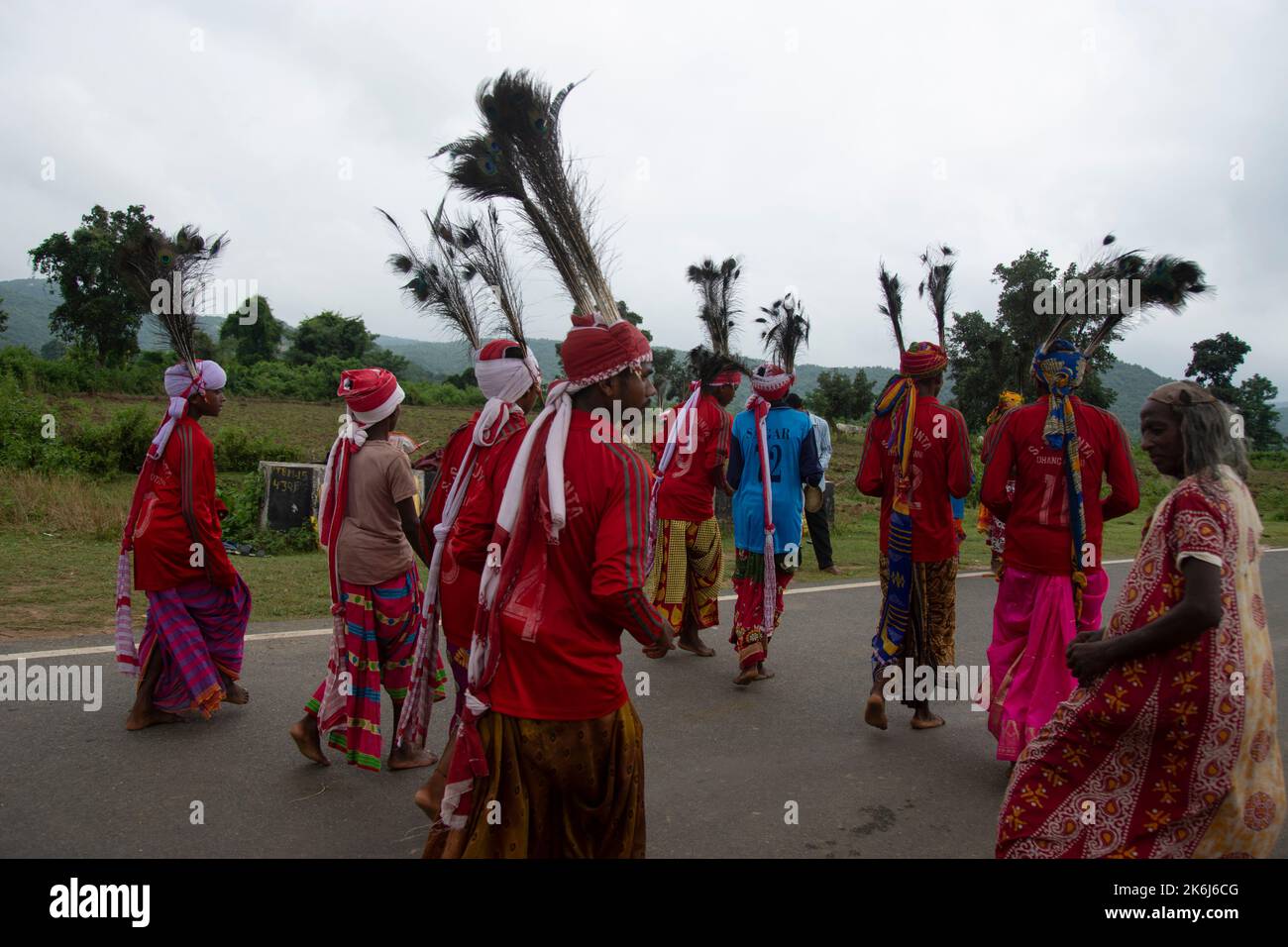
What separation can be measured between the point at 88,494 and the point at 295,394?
23.2 metres

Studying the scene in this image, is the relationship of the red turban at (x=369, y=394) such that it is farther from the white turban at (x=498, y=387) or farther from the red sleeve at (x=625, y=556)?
the red sleeve at (x=625, y=556)

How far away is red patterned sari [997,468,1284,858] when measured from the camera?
8.93 ft

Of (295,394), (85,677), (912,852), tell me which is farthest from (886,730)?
(295,394)

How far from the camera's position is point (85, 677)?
5410 millimetres

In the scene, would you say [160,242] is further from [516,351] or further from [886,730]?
[886,730]

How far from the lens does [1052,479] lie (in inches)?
179

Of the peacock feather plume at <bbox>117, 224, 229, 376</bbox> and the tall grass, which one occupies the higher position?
the peacock feather plume at <bbox>117, 224, 229, 376</bbox>

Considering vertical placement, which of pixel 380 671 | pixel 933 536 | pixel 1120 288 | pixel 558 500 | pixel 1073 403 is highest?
pixel 1120 288

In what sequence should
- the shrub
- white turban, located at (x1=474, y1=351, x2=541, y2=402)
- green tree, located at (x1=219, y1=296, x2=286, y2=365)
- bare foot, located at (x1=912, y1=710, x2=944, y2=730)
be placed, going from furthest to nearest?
1. green tree, located at (x1=219, y1=296, x2=286, y2=365)
2. the shrub
3. bare foot, located at (x1=912, y1=710, x2=944, y2=730)
4. white turban, located at (x1=474, y1=351, x2=541, y2=402)

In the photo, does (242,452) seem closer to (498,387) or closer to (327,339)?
(498,387)

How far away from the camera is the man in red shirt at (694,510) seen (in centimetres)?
655

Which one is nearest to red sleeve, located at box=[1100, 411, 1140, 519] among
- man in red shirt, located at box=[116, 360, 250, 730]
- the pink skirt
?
the pink skirt

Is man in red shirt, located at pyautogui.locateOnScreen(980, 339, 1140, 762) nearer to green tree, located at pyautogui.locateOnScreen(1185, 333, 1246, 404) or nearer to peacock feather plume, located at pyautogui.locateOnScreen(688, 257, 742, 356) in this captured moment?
peacock feather plume, located at pyautogui.locateOnScreen(688, 257, 742, 356)

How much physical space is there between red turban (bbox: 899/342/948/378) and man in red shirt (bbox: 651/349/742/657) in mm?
1552
